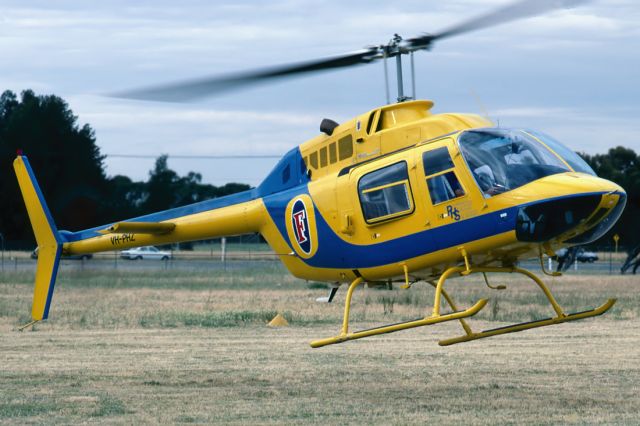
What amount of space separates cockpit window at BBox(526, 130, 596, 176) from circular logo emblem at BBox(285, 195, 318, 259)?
3.72 m

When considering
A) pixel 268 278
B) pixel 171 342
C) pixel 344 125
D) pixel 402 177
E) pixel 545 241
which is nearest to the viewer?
pixel 545 241

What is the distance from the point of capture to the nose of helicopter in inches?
471

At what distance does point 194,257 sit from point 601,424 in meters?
62.0

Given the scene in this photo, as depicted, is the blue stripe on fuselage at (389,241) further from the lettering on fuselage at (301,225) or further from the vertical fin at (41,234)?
the vertical fin at (41,234)

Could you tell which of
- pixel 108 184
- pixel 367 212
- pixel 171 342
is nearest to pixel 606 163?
pixel 108 184

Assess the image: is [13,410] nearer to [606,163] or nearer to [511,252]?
[511,252]

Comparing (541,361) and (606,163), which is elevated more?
(606,163)

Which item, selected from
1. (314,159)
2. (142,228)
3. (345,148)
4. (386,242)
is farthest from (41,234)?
(386,242)

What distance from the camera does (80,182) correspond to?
37.8 metres

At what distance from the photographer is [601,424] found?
456 inches

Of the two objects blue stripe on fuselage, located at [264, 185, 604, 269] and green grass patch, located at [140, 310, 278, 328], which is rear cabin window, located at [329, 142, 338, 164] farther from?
green grass patch, located at [140, 310, 278, 328]

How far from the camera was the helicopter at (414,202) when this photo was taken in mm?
12414

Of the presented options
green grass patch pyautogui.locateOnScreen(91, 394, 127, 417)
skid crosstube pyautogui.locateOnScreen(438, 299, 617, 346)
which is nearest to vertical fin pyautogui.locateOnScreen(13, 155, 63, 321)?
green grass patch pyautogui.locateOnScreen(91, 394, 127, 417)

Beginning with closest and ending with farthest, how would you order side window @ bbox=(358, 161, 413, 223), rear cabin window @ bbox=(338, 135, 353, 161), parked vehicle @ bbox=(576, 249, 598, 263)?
side window @ bbox=(358, 161, 413, 223), rear cabin window @ bbox=(338, 135, 353, 161), parked vehicle @ bbox=(576, 249, 598, 263)
